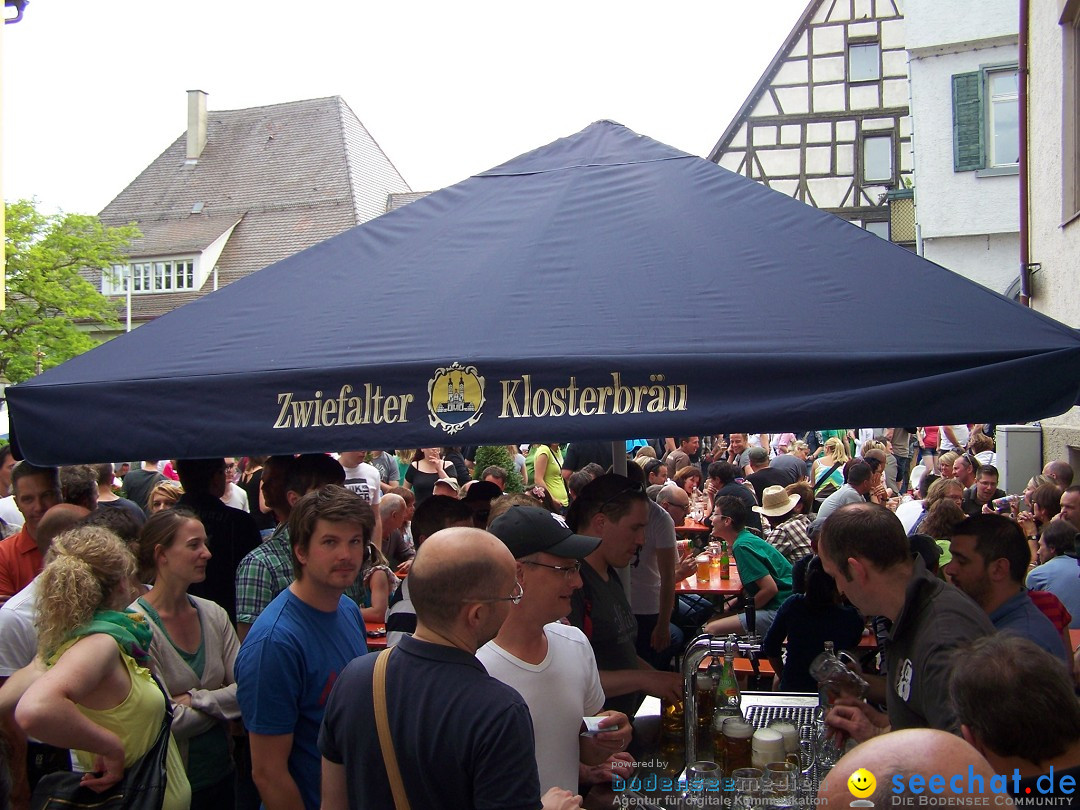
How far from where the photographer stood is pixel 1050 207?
997cm

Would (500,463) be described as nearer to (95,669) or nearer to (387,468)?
(387,468)

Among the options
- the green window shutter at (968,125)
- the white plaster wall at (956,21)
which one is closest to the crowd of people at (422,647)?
the green window shutter at (968,125)

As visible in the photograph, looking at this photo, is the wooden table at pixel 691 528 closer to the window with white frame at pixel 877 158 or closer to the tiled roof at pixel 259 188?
the window with white frame at pixel 877 158

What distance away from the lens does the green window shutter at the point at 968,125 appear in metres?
16.7

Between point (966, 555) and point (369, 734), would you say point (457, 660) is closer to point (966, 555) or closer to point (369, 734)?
point (369, 734)

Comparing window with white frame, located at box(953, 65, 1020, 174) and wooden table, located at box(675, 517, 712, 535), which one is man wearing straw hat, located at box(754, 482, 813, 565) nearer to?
wooden table, located at box(675, 517, 712, 535)

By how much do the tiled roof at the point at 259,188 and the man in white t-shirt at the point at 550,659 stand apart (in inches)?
1270

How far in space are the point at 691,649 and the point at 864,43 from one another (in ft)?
78.6

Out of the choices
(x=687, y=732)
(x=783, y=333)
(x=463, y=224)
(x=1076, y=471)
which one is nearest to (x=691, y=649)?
(x=687, y=732)

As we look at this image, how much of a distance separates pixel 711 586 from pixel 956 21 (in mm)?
14011

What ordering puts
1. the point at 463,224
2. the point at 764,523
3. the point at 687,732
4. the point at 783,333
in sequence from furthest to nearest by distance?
the point at 764,523, the point at 463,224, the point at 687,732, the point at 783,333

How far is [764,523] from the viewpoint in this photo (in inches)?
380

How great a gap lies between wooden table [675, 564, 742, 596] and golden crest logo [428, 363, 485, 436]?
4815 mm

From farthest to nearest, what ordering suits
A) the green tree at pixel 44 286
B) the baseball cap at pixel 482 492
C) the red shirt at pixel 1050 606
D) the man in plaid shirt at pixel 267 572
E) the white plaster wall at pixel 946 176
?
the green tree at pixel 44 286, the white plaster wall at pixel 946 176, the baseball cap at pixel 482 492, the red shirt at pixel 1050 606, the man in plaid shirt at pixel 267 572
